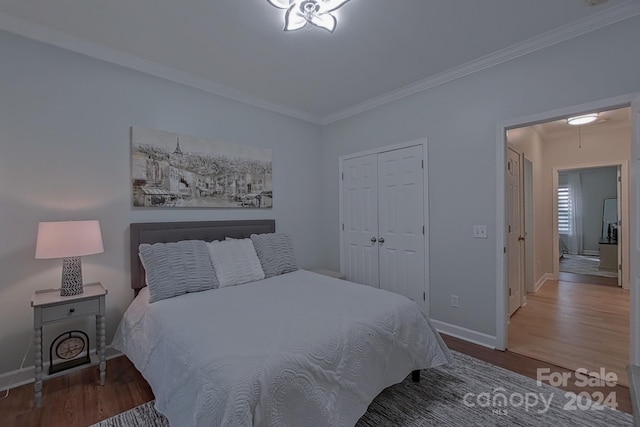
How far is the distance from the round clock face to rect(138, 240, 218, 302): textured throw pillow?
0.79 meters

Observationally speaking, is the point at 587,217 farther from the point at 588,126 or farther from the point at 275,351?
the point at 275,351

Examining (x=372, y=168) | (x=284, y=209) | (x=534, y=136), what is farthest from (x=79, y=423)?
(x=534, y=136)

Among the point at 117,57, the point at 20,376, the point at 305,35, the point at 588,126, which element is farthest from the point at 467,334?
the point at 588,126

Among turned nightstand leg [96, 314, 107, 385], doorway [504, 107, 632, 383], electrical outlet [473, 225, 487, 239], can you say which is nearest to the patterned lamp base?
turned nightstand leg [96, 314, 107, 385]

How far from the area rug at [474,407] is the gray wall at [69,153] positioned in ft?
3.94

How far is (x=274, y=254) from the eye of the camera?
2988mm

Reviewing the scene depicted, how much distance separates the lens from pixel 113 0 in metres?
1.86

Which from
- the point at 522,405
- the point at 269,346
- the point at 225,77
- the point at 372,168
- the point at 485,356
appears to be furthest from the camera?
the point at 372,168

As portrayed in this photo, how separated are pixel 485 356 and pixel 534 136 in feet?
12.4

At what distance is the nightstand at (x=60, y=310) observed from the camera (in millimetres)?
1896

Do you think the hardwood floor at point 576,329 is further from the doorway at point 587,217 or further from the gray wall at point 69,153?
the gray wall at point 69,153

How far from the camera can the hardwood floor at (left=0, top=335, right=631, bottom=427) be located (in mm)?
1778

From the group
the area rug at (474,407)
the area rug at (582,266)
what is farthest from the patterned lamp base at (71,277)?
the area rug at (582,266)

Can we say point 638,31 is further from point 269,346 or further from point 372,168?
point 269,346
